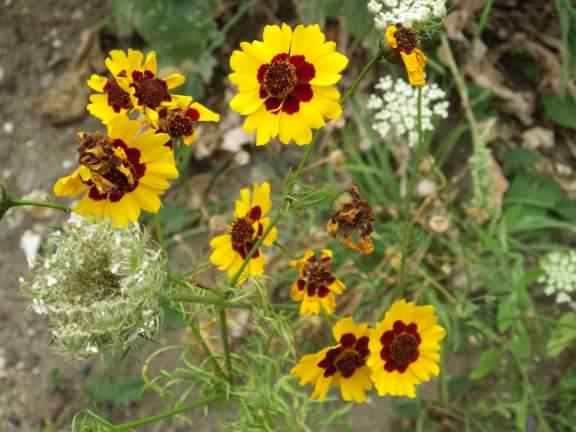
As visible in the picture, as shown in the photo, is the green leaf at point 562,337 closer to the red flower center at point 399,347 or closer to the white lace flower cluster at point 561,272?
the white lace flower cluster at point 561,272

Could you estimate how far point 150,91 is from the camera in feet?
4.43

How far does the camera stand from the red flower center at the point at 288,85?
50.1 inches

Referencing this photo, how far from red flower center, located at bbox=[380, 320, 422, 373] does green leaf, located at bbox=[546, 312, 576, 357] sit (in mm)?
687

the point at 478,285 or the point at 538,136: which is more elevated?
the point at 538,136

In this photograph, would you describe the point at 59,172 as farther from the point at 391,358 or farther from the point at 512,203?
the point at 391,358

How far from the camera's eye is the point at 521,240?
2.29 metres

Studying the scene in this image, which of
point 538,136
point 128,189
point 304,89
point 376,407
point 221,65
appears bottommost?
point 376,407

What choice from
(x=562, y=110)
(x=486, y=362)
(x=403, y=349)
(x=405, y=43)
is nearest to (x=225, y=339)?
(x=403, y=349)

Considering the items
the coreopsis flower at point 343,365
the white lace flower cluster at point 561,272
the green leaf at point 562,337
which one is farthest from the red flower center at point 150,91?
the green leaf at point 562,337

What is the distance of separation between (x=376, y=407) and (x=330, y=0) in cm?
111

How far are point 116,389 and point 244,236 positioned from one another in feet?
3.08

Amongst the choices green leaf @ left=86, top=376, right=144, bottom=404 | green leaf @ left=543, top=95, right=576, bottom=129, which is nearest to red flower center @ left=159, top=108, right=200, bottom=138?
green leaf @ left=86, top=376, right=144, bottom=404

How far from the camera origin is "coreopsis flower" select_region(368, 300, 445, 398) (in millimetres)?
1399

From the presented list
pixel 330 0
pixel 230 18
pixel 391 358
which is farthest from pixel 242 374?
pixel 230 18
